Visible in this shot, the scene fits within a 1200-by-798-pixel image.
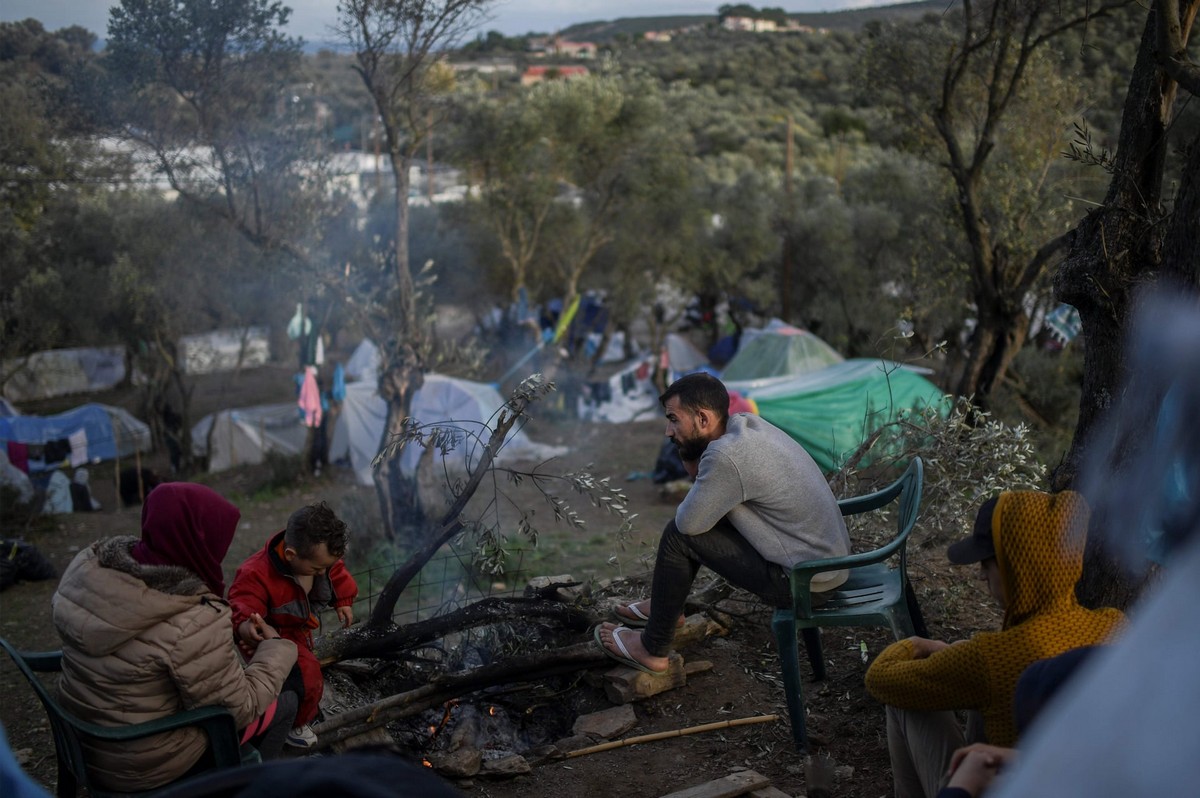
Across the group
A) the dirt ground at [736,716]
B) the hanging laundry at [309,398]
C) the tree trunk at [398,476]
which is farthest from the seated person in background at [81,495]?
the dirt ground at [736,716]

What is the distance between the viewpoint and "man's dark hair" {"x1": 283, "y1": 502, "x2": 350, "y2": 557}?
3.39 m

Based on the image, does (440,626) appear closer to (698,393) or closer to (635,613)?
(635,613)

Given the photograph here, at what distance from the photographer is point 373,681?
4191mm

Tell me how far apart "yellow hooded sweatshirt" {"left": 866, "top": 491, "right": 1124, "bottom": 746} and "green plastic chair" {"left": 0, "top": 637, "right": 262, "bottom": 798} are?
1978mm

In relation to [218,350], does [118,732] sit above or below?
above

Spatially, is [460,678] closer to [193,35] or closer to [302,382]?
[193,35]

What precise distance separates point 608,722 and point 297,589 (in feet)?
4.23

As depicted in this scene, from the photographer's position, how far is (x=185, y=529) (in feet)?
8.99

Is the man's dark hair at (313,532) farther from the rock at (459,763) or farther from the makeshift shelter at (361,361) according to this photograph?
the makeshift shelter at (361,361)

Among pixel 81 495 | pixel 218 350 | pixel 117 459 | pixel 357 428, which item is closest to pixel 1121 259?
pixel 357 428

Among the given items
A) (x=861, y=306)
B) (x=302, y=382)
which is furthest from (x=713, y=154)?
(x=302, y=382)

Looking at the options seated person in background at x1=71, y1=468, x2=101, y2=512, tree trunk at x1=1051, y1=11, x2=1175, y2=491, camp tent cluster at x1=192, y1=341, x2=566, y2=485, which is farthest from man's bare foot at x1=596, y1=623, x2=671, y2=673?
seated person in background at x1=71, y1=468, x2=101, y2=512

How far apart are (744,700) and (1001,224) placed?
8176mm

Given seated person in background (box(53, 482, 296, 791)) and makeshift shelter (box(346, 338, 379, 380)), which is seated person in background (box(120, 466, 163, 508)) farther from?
seated person in background (box(53, 482, 296, 791))
